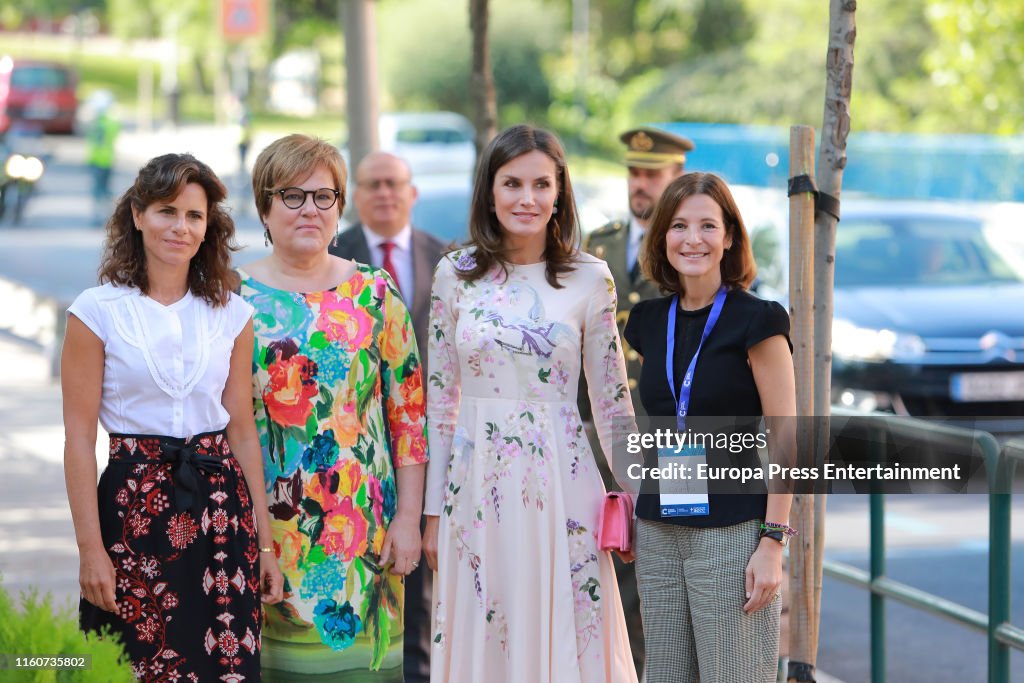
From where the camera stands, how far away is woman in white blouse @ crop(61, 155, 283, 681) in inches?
145

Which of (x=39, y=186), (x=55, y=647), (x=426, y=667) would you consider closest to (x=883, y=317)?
(x=426, y=667)

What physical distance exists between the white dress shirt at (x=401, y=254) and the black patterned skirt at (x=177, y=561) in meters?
2.56

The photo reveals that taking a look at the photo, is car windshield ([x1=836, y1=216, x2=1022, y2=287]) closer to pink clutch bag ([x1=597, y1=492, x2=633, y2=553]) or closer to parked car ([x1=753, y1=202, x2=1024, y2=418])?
parked car ([x1=753, y1=202, x2=1024, y2=418])

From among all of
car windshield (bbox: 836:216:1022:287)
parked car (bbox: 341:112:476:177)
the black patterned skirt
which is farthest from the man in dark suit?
parked car (bbox: 341:112:476:177)

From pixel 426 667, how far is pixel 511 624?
6.29 feet

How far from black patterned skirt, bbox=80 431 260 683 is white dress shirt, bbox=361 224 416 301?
2.56 m

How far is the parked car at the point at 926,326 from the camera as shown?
1040 centimetres

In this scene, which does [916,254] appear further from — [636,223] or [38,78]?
[38,78]

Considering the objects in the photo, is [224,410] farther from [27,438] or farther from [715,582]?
[27,438]

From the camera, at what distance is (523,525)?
3893 mm

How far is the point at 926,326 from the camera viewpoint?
10617mm

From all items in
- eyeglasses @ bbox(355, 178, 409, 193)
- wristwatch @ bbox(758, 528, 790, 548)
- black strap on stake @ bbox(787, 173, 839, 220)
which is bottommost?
wristwatch @ bbox(758, 528, 790, 548)

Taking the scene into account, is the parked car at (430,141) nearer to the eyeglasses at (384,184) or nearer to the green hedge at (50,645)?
the eyeglasses at (384,184)

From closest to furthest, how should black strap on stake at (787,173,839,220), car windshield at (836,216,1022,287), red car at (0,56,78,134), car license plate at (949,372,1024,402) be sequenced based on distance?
black strap on stake at (787,173,839,220) < car license plate at (949,372,1024,402) < car windshield at (836,216,1022,287) < red car at (0,56,78,134)
